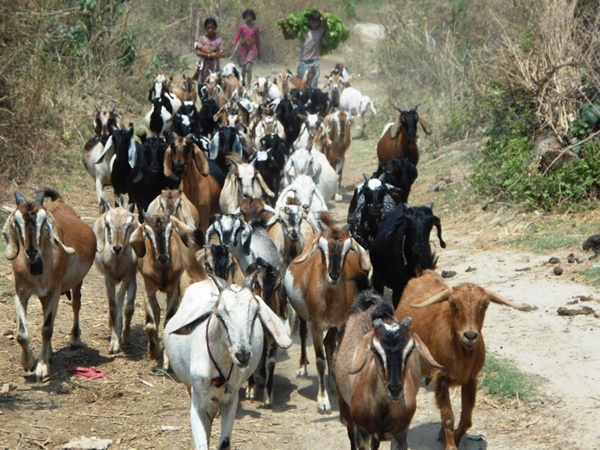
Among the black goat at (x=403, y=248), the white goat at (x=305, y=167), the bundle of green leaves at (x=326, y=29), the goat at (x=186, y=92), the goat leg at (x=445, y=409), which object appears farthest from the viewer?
the bundle of green leaves at (x=326, y=29)

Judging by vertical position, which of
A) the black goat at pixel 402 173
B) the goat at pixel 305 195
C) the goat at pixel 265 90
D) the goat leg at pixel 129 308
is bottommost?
the goat leg at pixel 129 308

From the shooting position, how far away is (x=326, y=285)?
8.74m

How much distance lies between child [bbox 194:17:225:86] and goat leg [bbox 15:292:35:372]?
55.7 feet

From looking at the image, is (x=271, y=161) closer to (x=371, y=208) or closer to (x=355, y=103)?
(x=371, y=208)

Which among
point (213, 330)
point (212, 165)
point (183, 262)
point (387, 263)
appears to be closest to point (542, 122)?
point (212, 165)

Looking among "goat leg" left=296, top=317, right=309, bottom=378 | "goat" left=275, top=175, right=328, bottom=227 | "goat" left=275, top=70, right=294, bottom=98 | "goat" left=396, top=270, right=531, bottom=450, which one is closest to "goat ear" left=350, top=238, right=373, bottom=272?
"goat leg" left=296, top=317, right=309, bottom=378

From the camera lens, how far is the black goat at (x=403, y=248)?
9031 mm

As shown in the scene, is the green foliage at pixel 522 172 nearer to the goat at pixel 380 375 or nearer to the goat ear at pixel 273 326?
the goat at pixel 380 375

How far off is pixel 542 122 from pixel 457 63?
7.31 meters

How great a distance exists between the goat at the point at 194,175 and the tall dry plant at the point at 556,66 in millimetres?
5763

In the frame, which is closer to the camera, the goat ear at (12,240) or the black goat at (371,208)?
the goat ear at (12,240)

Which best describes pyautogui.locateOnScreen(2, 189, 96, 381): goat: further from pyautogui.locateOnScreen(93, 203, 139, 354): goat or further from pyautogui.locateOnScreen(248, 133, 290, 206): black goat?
pyautogui.locateOnScreen(248, 133, 290, 206): black goat

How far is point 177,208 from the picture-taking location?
10820 mm

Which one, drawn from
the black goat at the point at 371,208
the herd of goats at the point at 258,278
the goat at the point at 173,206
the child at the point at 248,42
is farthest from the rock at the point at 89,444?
the child at the point at 248,42
